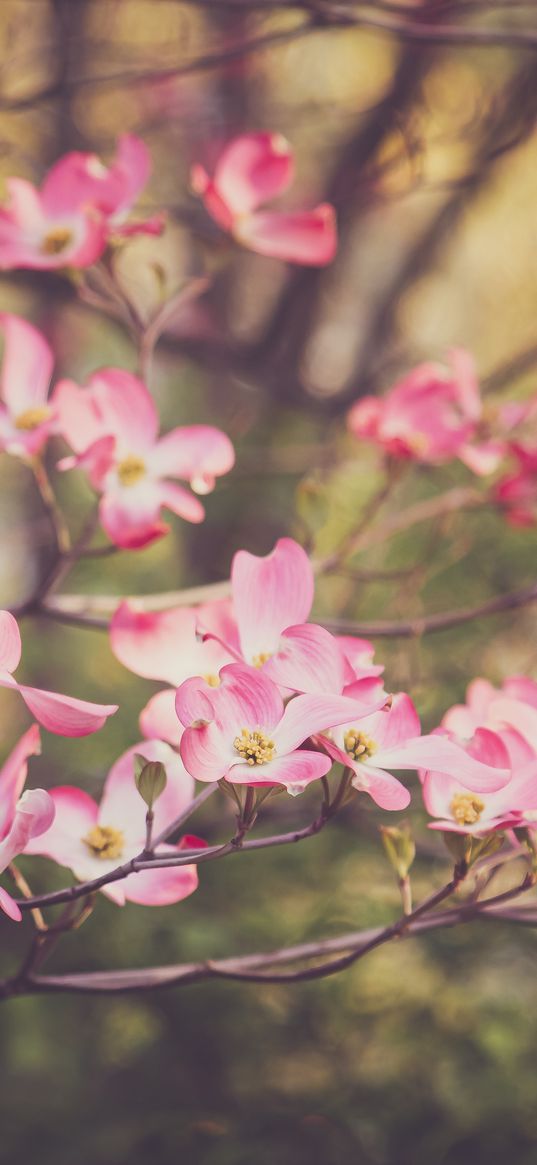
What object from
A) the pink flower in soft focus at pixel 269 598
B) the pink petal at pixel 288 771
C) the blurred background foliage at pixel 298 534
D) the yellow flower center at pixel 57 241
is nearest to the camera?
the pink petal at pixel 288 771

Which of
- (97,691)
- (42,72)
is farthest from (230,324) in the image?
(97,691)

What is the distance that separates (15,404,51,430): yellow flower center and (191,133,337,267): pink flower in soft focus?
245 mm

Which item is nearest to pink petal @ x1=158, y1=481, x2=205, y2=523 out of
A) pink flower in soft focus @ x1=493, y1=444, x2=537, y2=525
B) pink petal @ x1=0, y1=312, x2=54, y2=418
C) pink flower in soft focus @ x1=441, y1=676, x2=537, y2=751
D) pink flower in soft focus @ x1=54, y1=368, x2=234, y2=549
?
pink flower in soft focus @ x1=54, y1=368, x2=234, y2=549

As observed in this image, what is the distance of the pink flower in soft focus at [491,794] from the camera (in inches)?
16.4

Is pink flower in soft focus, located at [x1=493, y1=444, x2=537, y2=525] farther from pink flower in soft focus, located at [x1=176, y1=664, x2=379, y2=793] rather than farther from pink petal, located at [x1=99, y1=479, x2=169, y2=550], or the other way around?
pink flower in soft focus, located at [x1=176, y1=664, x2=379, y2=793]

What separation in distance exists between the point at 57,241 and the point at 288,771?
495mm

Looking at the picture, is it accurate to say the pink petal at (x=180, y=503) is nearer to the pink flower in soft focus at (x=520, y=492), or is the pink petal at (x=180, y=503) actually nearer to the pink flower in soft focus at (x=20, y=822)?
the pink flower in soft focus at (x=20, y=822)

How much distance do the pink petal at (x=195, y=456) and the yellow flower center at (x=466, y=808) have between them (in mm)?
273

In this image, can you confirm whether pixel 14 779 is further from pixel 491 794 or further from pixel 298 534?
pixel 298 534

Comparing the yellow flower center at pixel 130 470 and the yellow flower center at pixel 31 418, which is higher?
the yellow flower center at pixel 31 418

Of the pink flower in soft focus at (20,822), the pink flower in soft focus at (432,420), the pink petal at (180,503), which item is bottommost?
the pink flower in soft focus at (432,420)

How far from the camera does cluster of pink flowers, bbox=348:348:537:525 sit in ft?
2.83

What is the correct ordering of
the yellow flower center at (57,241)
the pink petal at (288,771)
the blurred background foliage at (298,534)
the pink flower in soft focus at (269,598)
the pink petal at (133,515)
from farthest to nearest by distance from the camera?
the blurred background foliage at (298,534) → the yellow flower center at (57,241) → the pink petal at (133,515) → the pink flower in soft focus at (269,598) → the pink petal at (288,771)

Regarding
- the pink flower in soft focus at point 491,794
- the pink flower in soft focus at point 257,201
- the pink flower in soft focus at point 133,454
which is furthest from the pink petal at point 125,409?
the pink flower in soft focus at point 491,794
